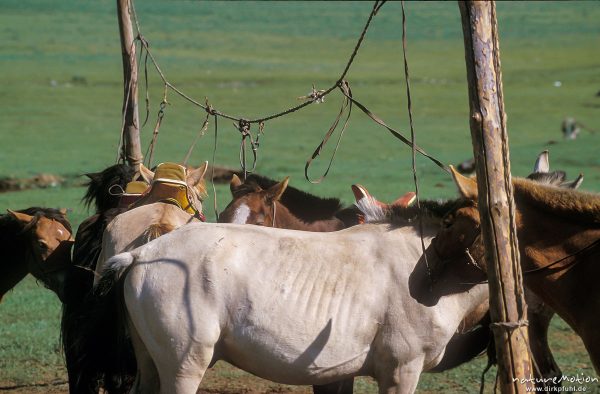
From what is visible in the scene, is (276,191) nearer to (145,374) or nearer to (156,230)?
(156,230)

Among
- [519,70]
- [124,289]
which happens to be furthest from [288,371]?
[519,70]

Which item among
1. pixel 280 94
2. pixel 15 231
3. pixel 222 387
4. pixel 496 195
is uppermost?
pixel 496 195

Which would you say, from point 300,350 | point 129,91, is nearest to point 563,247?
point 300,350

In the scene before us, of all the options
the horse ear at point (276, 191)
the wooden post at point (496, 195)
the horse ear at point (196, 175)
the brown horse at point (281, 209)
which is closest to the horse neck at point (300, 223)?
the brown horse at point (281, 209)

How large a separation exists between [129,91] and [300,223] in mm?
2723

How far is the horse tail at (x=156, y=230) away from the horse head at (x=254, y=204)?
97 centimetres

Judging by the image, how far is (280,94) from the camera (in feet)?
137

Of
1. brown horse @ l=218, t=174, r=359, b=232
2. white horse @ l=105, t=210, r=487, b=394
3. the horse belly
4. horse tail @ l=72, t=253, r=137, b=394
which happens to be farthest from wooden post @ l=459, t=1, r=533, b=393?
brown horse @ l=218, t=174, r=359, b=232

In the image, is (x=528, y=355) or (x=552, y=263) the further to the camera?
(x=552, y=263)

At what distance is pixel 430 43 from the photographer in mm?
67875

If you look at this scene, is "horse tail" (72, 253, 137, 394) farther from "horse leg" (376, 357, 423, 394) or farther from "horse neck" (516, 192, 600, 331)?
"horse neck" (516, 192, 600, 331)

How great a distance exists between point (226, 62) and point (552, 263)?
168 ft

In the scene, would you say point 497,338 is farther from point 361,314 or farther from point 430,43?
point 430,43

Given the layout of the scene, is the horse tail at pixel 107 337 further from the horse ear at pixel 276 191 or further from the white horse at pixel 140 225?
the horse ear at pixel 276 191
